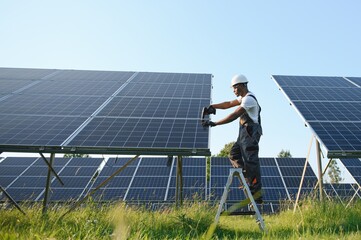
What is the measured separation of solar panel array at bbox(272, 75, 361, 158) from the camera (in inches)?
263

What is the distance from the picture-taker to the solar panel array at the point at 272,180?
43.5 ft

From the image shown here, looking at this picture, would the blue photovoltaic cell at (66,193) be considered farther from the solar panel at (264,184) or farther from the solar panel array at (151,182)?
the solar panel at (264,184)

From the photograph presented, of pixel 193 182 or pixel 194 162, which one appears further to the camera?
pixel 194 162

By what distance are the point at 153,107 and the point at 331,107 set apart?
207 inches

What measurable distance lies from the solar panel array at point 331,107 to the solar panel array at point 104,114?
265 centimetres

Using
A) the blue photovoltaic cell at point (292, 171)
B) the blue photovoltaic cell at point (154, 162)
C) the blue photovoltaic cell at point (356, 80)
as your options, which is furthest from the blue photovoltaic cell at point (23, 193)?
the blue photovoltaic cell at point (356, 80)

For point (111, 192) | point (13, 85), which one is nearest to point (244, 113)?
point (13, 85)

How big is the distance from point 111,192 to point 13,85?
5.92m

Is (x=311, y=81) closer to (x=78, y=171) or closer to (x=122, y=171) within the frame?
(x=122, y=171)

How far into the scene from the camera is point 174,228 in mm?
5352

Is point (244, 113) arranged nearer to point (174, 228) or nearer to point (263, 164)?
point (174, 228)

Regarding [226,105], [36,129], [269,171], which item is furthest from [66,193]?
[226,105]

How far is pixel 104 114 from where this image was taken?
309 inches

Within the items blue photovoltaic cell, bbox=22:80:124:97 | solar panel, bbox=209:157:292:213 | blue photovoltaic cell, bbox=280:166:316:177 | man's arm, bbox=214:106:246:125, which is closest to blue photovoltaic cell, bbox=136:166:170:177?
solar panel, bbox=209:157:292:213
